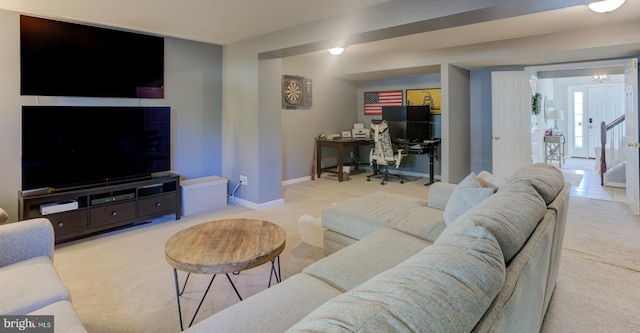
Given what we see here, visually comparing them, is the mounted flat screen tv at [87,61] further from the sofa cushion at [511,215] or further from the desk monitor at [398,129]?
the desk monitor at [398,129]

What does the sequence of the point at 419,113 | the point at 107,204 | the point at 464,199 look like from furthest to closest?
1. the point at 419,113
2. the point at 107,204
3. the point at 464,199

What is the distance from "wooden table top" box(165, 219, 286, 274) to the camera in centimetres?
175

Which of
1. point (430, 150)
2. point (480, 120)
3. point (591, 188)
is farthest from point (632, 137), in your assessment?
point (430, 150)

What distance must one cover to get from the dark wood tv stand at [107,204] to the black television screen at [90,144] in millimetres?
176

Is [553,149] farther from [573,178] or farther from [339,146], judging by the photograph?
[339,146]

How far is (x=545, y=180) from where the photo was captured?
199 centimetres

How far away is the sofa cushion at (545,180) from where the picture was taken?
1.85m

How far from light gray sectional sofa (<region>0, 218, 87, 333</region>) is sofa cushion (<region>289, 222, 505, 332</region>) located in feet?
3.56

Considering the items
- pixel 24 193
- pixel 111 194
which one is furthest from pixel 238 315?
pixel 24 193

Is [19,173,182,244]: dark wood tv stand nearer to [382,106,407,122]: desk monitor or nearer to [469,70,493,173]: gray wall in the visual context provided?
[382,106,407,122]: desk monitor

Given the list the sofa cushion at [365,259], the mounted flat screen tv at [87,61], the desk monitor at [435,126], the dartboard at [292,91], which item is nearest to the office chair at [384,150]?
the desk monitor at [435,126]

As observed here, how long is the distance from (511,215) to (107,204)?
3693 millimetres

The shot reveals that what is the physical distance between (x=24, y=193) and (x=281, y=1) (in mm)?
3061

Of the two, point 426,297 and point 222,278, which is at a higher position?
point 426,297
